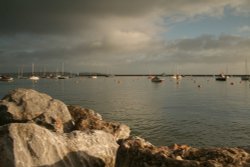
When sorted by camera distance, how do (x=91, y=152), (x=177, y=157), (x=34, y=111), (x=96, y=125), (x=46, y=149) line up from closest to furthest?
(x=177, y=157) < (x=46, y=149) < (x=91, y=152) < (x=34, y=111) < (x=96, y=125)

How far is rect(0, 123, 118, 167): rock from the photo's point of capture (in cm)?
862

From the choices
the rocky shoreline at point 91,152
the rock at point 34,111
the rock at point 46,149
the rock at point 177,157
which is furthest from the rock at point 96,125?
the rock at point 177,157

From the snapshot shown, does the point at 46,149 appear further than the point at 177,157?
Yes

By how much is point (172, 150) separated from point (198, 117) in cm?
2410

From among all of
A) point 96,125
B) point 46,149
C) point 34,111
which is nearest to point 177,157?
point 46,149

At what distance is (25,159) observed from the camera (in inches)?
339

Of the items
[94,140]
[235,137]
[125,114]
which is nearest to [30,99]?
[94,140]

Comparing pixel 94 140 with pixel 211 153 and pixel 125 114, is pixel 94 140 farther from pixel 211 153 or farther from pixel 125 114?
pixel 125 114

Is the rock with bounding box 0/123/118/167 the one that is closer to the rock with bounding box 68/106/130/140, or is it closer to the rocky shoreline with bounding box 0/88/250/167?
the rocky shoreline with bounding box 0/88/250/167

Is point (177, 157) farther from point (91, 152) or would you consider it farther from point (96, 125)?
point (96, 125)

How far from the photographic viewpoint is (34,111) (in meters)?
15.5

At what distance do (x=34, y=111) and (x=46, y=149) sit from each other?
277 inches

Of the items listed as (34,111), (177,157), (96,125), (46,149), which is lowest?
(96,125)

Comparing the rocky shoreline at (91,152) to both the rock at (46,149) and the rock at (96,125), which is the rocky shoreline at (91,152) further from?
the rock at (96,125)
